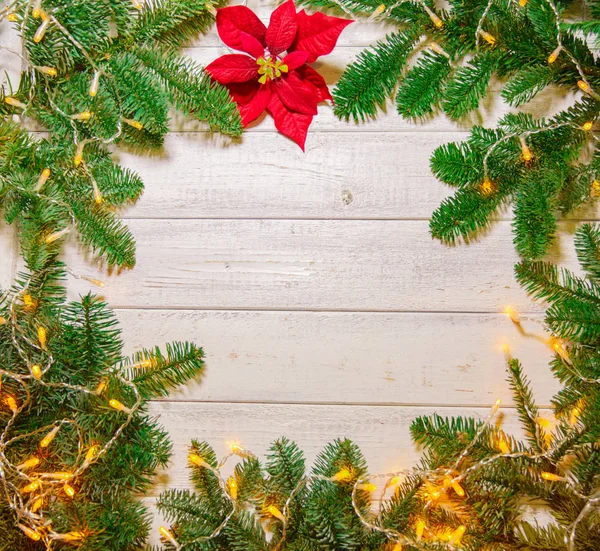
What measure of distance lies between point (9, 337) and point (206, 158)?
44 cm

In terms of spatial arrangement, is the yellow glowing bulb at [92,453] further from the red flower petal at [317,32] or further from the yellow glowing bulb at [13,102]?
the red flower petal at [317,32]

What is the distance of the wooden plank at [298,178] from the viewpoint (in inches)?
36.1

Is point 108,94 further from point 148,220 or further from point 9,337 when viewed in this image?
point 9,337

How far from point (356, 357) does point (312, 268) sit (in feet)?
0.55

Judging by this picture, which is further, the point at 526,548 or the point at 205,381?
the point at 205,381

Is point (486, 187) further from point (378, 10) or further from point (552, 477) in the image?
point (552, 477)

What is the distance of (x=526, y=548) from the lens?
0.79m

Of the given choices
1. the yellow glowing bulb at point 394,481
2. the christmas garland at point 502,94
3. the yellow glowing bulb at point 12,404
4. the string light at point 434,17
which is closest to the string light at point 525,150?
the christmas garland at point 502,94

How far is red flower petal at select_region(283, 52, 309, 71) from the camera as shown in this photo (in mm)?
882

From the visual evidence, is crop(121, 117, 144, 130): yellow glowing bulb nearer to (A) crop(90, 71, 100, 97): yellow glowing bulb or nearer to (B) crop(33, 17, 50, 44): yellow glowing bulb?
(A) crop(90, 71, 100, 97): yellow glowing bulb

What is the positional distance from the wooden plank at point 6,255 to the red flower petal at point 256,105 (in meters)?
0.45

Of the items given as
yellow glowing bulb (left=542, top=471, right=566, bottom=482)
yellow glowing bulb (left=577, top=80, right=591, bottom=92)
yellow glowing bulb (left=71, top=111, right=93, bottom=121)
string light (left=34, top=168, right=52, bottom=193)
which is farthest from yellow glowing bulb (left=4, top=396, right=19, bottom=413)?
yellow glowing bulb (left=577, top=80, right=591, bottom=92)

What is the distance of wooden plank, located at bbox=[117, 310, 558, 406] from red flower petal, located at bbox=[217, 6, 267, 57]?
0.45m

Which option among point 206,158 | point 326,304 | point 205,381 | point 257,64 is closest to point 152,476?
point 205,381
